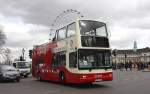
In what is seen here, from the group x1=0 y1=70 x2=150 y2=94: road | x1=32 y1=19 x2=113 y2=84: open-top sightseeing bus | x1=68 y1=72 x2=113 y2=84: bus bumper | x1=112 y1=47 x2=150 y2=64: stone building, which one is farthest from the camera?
x1=112 y1=47 x2=150 y2=64: stone building

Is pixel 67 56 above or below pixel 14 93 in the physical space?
above

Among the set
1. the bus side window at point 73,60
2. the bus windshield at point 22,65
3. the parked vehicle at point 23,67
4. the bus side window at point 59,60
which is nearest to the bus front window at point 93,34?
the bus side window at point 73,60

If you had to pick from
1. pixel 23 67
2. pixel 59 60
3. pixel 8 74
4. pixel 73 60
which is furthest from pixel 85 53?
pixel 23 67

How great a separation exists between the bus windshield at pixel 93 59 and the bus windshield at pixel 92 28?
1.09 meters

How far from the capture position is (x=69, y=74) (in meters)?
22.7

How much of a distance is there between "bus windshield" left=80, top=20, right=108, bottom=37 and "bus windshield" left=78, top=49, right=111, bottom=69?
3.59ft

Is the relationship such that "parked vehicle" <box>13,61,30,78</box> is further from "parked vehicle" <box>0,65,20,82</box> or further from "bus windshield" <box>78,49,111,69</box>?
"bus windshield" <box>78,49,111,69</box>

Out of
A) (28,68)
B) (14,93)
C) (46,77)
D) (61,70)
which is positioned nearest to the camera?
(14,93)

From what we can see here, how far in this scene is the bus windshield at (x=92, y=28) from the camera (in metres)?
21.8

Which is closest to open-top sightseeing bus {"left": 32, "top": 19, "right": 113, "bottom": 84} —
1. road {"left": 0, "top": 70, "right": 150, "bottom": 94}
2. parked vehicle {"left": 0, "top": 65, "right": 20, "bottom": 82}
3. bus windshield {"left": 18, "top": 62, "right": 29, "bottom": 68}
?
road {"left": 0, "top": 70, "right": 150, "bottom": 94}

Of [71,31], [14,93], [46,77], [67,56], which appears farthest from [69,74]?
[46,77]

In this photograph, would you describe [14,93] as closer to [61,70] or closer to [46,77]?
[61,70]

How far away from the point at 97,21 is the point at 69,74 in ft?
12.2

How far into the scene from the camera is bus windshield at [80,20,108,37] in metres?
21.8
